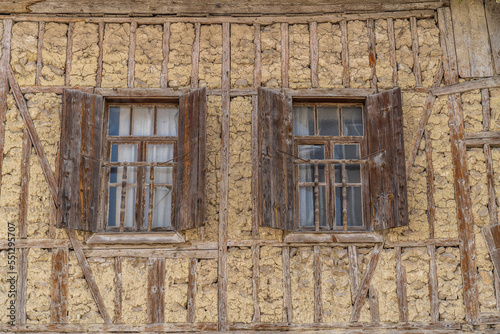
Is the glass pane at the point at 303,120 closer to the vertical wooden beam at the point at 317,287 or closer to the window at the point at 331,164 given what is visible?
the window at the point at 331,164

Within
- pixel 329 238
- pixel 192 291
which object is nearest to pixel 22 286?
pixel 192 291

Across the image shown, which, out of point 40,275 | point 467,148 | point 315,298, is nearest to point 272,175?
point 315,298

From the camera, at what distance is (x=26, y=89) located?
23.0ft

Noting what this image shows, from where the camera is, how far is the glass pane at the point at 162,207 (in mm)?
6855

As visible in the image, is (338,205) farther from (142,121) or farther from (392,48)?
(142,121)

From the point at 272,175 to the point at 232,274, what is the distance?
1079mm

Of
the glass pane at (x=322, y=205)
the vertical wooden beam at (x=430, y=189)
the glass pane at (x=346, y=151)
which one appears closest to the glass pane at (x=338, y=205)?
the glass pane at (x=322, y=205)

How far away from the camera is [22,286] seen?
653cm

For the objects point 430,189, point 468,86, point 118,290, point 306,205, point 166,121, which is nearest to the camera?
point 118,290

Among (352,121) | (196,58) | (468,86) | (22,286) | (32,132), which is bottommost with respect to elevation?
(22,286)

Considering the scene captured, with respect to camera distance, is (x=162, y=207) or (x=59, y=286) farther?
(x=162, y=207)

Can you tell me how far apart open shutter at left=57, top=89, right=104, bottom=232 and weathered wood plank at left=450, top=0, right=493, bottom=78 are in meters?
3.95

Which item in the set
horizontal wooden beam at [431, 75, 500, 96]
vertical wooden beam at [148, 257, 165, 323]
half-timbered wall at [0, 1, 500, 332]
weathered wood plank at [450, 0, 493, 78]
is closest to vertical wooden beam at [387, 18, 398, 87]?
half-timbered wall at [0, 1, 500, 332]

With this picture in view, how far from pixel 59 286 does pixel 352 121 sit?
3525mm
